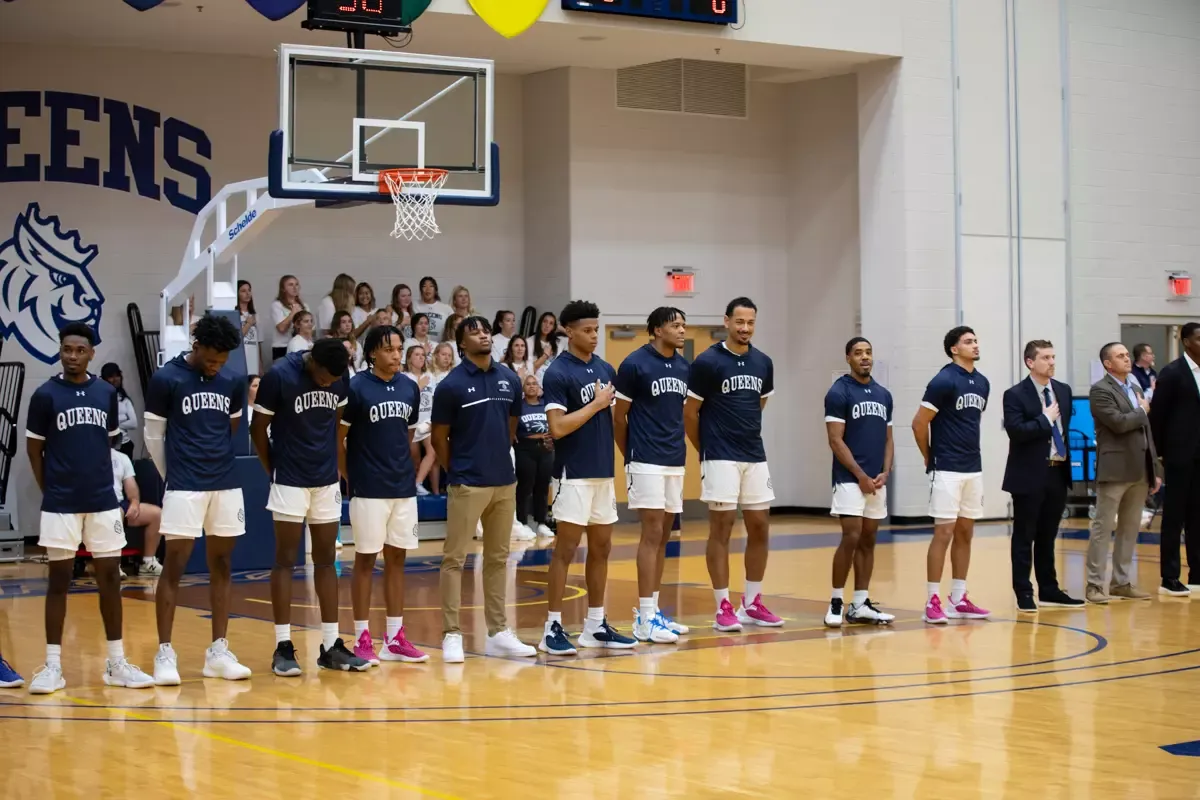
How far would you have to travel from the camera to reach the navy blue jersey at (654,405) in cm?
948

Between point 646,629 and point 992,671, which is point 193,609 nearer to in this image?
point 646,629

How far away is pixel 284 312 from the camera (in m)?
17.2

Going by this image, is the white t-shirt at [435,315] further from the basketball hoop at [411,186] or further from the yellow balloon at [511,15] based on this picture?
the basketball hoop at [411,186]

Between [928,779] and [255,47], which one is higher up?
[255,47]

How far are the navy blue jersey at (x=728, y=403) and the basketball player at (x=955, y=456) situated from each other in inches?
47.3

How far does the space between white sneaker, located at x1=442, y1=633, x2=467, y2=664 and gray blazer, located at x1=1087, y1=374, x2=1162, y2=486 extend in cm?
523

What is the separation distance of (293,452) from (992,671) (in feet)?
13.4

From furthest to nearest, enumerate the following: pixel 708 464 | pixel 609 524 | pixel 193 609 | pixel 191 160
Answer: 1. pixel 191 160
2. pixel 193 609
3. pixel 708 464
4. pixel 609 524

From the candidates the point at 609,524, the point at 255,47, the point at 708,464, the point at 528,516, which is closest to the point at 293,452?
the point at 609,524

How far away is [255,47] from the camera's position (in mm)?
17047

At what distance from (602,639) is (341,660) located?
1.66 meters

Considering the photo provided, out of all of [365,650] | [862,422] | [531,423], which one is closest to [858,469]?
[862,422]

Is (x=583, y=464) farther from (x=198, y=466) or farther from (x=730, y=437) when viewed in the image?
(x=198, y=466)

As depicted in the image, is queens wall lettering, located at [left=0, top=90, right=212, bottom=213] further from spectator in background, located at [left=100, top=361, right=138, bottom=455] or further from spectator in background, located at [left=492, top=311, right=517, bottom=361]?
spectator in background, located at [left=492, top=311, right=517, bottom=361]
